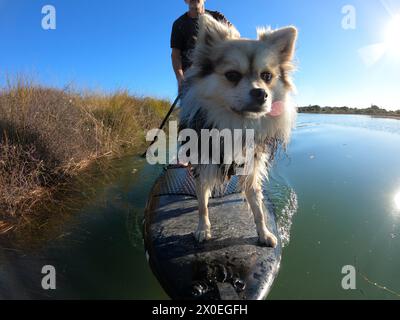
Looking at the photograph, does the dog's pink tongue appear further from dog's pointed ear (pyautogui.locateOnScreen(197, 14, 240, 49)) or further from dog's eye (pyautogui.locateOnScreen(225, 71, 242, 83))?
dog's pointed ear (pyautogui.locateOnScreen(197, 14, 240, 49))

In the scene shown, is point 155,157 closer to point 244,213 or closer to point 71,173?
point 71,173

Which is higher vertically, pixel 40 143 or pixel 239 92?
pixel 239 92

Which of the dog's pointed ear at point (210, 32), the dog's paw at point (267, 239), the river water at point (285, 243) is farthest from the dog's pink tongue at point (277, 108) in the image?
the river water at point (285, 243)

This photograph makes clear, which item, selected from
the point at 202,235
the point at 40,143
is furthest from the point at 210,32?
the point at 40,143

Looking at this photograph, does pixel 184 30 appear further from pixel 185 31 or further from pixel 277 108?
pixel 277 108

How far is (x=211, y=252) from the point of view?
296 centimetres

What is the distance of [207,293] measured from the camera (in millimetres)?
2432

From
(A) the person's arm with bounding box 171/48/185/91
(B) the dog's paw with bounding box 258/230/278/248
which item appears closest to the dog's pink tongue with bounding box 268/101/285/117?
(B) the dog's paw with bounding box 258/230/278/248

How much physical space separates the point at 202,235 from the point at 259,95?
1470 mm

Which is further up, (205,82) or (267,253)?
(205,82)

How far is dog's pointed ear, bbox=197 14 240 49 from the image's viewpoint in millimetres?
2988
